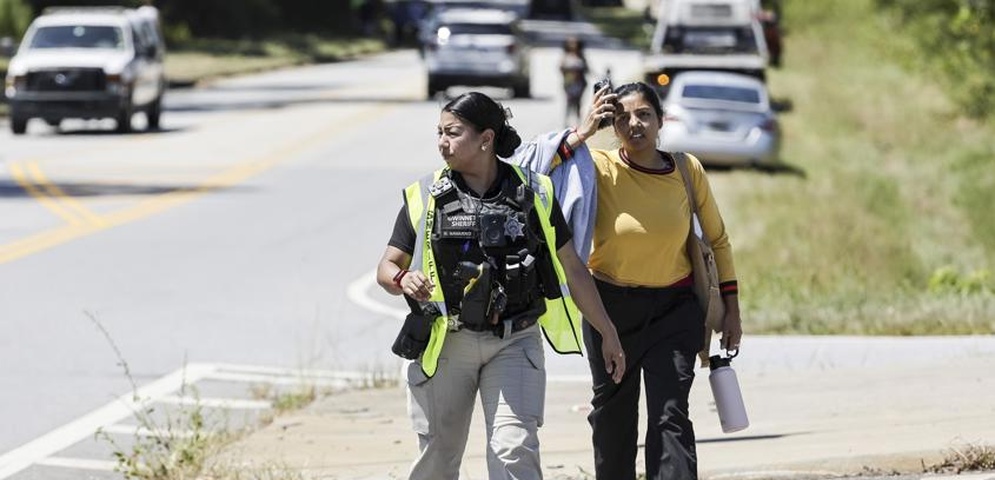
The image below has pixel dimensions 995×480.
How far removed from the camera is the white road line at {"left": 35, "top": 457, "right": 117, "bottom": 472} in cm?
945

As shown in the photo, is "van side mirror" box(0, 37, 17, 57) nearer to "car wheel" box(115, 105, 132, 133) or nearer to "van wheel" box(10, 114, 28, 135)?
"van wheel" box(10, 114, 28, 135)

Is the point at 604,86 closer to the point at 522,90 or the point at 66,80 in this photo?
the point at 66,80

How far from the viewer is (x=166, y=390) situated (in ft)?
38.4

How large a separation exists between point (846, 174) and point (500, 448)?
2340 cm

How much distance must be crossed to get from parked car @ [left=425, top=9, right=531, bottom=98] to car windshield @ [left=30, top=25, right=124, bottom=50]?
28.6 ft

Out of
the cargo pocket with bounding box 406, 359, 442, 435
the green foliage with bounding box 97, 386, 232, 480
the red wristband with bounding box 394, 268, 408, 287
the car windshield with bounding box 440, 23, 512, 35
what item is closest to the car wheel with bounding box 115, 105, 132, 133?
the car windshield with bounding box 440, 23, 512, 35

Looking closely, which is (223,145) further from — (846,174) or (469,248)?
(469,248)

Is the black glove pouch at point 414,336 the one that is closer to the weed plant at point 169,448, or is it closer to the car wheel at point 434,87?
the weed plant at point 169,448

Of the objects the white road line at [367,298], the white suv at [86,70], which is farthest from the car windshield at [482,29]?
the white road line at [367,298]

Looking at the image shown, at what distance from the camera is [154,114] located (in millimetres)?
35469

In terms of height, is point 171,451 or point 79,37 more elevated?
point 171,451

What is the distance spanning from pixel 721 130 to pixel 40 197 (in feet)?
30.1

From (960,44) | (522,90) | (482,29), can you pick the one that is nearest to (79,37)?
(482,29)

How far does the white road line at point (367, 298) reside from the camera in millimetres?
15328
